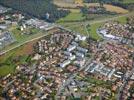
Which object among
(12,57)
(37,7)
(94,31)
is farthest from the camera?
(37,7)

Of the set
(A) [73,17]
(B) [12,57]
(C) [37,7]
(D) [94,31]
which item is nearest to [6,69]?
(B) [12,57]

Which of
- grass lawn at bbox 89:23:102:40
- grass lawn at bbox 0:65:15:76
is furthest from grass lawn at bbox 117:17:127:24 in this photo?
grass lawn at bbox 0:65:15:76

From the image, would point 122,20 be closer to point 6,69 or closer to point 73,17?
point 73,17

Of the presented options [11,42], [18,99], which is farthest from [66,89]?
[11,42]

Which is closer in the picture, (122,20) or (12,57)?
(12,57)

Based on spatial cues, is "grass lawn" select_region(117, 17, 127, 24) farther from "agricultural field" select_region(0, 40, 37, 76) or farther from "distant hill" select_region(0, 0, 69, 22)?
"agricultural field" select_region(0, 40, 37, 76)

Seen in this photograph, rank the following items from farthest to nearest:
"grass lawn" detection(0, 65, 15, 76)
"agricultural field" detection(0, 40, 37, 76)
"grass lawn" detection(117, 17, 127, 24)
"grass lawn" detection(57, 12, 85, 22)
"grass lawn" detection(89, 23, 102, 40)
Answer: "grass lawn" detection(57, 12, 85, 22)
"grass lawn" detection(117, 17, 127, 24)
"grass lawn" detection(89, 23, 102, 40)
"agricultural field" detection(0, 40, 37, 76)
"grass lawn" detection(0, 65, 15, 76)

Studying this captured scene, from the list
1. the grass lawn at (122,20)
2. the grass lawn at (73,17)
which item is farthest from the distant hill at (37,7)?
the grass lawn at (122,20)

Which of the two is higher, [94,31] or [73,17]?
[73,17]

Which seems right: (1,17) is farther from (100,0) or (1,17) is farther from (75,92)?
(75,92)
